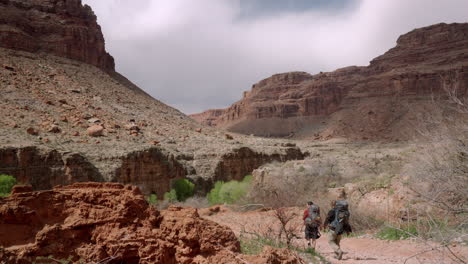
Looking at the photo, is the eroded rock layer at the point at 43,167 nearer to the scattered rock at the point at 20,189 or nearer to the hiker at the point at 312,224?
the hiker at the point at 312,224

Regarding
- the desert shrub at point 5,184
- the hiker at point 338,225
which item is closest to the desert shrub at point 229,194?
the desert shrub at point 5,184

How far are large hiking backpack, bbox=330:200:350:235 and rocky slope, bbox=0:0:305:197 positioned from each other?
47.9ft

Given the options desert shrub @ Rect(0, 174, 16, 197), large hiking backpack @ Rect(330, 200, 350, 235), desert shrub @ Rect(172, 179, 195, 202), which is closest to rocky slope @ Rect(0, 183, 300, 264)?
large hiking backpack @ Rect(330, 200, 350, 235)

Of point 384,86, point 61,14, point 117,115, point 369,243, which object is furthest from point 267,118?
point 369,243

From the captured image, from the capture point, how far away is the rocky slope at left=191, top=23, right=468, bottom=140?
7306cm

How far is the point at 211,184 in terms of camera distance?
25.8 meters

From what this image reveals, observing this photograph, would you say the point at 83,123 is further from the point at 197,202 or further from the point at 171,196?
the point at 197,202

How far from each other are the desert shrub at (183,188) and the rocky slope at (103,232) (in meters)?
18.2

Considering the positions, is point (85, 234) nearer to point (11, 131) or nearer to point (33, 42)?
point (11, 131)

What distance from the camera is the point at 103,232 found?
15.3 ft

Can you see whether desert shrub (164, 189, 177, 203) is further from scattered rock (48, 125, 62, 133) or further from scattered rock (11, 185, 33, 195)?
scattered rock (11, 185, 33, 195)

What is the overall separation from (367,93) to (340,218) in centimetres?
8444

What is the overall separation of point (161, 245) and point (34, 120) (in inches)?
973

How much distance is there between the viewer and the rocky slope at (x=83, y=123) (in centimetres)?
1925
